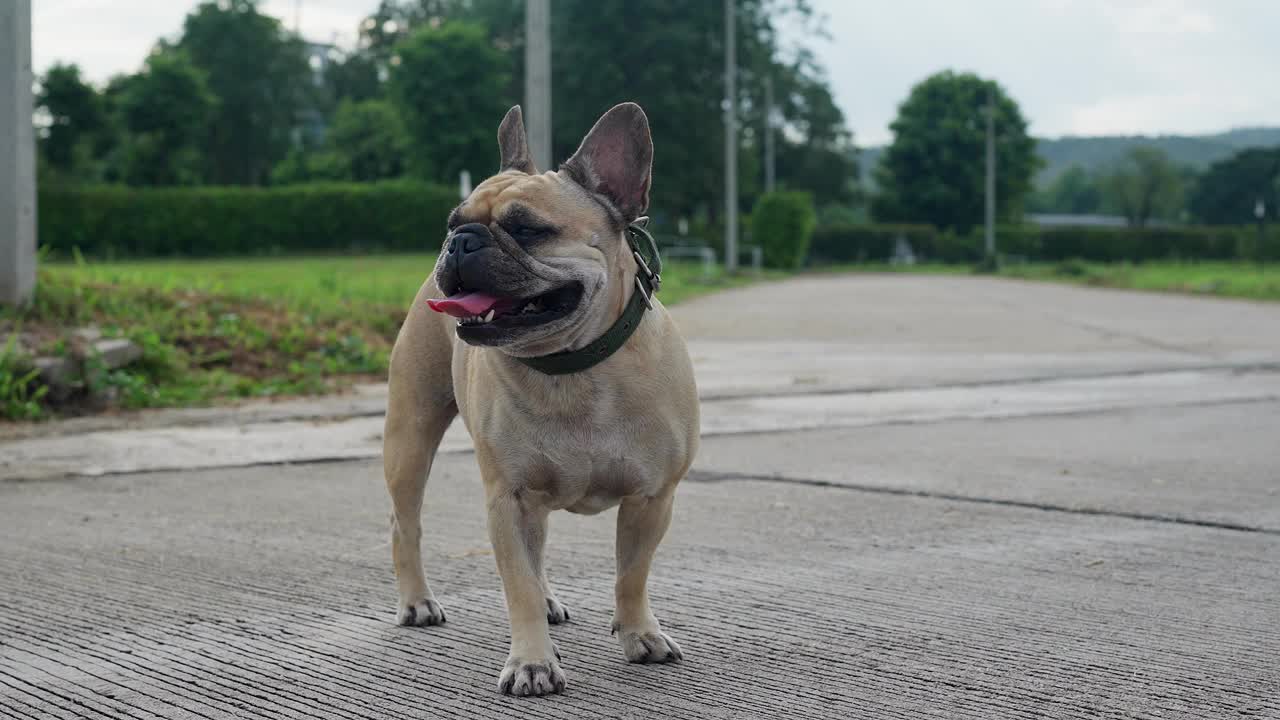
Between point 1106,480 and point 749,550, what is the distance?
2.60 m

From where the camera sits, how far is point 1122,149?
126562 millimetres

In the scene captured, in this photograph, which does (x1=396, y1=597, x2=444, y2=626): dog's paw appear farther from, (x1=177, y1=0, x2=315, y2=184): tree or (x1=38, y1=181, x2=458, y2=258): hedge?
(x1=177, y1=0, x2=315, y2=184): tree

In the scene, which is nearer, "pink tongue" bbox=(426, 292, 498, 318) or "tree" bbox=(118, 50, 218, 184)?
"pink tongue" bbox=(426, 292, 498, 318)


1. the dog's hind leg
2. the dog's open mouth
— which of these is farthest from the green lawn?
the dog's open mouth

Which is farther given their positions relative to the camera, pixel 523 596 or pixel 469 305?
pixel 523 596

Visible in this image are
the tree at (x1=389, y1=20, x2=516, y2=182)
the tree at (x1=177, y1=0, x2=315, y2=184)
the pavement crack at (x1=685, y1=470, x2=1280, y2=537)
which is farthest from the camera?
the tree at (x1=177, y1=0, x2=315, y2=184)

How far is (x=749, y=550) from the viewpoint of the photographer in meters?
5.36

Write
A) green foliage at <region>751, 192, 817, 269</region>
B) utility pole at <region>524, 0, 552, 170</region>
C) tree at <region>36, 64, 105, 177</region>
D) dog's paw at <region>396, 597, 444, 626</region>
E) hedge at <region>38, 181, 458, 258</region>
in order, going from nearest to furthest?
dog's paw at <region>396, 597, 444, 626</region>, utility pole at <region>524, 0, 552, 170</region>, hedge at <region>38, 181, 458, 258</region>, green foliage at <region>751, 192, 817, 269</region>, tree at <region>36, 64, 105, 177</region>

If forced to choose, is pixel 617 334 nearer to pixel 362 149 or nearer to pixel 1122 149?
pixel 362 149

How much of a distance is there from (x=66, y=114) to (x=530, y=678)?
5496 centimetres

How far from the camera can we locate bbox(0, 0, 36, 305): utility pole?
1112 centimetres

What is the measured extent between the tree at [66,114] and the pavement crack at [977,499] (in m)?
50.3

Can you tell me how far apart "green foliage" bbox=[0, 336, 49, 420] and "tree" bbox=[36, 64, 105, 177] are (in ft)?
150

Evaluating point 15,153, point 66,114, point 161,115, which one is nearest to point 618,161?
point 15,153
